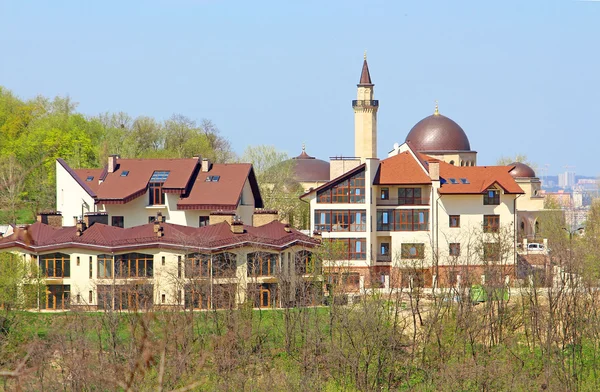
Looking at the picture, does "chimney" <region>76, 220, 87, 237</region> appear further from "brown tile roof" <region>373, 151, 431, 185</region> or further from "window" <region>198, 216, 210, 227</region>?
"brown tile roof" <region>373, 151, 431, 185</region>

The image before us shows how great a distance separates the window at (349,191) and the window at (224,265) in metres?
7.65

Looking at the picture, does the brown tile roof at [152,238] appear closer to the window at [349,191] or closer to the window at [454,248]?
the window at [349,191]

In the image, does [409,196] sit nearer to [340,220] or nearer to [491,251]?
[340,220]

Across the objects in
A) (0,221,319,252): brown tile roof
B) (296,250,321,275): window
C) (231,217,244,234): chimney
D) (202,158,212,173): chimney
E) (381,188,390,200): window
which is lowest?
(296,250,321,275): window

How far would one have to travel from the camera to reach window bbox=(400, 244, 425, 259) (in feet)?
138

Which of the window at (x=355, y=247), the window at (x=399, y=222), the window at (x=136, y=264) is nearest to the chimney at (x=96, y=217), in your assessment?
the window at (x=136, y=264)

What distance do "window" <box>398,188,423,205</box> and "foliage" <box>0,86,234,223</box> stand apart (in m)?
16.9

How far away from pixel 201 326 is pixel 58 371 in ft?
19.1

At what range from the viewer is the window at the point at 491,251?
38716 mm

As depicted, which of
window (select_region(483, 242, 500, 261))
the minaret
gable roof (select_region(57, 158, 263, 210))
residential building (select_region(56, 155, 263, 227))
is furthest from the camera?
the minaret

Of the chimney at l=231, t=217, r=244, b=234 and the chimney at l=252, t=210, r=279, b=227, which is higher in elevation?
the chimney at l=252, t=210, r=279, b=227

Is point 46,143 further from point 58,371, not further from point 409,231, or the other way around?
point 58,371

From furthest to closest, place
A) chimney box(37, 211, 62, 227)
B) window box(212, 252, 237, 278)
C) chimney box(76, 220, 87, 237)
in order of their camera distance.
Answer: chimney box(37, 211, 62, 227), chimney box(76, 220, 87, 237), window box(212, 252, 237, 278)

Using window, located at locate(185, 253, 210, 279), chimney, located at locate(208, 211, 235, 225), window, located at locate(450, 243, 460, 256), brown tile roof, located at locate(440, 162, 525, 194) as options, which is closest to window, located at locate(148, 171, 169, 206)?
chimney, located at locate(208, 211, 235, 225)
